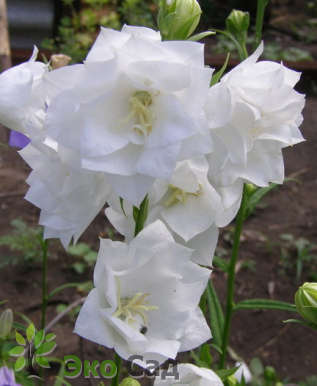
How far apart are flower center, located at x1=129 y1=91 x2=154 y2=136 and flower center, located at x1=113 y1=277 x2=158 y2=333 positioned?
0.18m

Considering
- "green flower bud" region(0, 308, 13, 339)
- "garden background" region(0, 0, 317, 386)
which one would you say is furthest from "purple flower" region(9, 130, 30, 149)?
"green flower bud" region(0, 308, 13, 339)

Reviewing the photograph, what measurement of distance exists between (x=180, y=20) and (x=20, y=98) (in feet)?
0.76

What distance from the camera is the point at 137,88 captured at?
628mm

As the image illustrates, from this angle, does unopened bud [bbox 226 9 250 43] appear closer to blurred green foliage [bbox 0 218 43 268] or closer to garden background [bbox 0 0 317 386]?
garden background [bbox 0 0 317 386]

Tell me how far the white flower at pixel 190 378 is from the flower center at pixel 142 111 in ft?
1.08

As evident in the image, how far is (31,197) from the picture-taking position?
0.68 m

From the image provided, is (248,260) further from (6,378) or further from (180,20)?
(6,378)

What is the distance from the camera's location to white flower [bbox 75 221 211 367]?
2.04 feet

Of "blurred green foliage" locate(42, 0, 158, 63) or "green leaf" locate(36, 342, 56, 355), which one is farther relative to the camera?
"blurred green foliage" locate(42, 0, 158, 63)

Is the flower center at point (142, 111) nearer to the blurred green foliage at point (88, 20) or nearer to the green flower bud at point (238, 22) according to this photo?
the green flower bud at point (238, 22)

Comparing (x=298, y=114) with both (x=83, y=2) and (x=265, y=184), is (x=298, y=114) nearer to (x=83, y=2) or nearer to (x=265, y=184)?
Answer: (x=265, y=184)

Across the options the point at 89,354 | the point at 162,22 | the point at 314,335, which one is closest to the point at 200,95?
the point at 162,22

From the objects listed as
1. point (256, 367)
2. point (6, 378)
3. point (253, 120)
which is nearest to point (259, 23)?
point (253, 120)

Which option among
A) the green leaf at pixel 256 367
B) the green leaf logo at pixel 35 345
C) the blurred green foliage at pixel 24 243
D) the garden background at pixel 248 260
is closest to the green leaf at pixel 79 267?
the garden background at pixel 248 260
